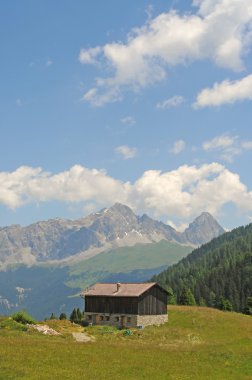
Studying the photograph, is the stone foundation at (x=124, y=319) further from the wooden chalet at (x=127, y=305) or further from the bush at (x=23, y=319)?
the bush at (x=23, y=319)

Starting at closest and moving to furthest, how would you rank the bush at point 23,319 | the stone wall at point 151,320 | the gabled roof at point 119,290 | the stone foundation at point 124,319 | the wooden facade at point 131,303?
the bush at point 23,319 → the stone foundation at point 124,319 → the stone wall at point 151,320 → the wooden facade at point 131,303 → the gabled roof at point 119,290

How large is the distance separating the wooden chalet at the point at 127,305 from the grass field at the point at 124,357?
10.9 metres

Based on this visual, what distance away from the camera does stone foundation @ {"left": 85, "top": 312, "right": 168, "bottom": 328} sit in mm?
74312

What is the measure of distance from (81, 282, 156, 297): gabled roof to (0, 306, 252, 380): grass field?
504 inches

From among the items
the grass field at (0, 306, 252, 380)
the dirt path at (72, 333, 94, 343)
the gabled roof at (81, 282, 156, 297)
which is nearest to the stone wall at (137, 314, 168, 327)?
the gabled roof at (81, 282, 156, 297)

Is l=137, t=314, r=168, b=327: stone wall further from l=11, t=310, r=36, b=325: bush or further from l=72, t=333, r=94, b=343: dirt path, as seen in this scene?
l=11, t=310, r=36, b=325: bush

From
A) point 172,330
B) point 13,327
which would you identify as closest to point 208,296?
point 172,330

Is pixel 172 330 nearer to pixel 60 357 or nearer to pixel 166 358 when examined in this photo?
pixel 166 358

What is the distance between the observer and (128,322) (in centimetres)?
7481

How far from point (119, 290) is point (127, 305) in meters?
4.43

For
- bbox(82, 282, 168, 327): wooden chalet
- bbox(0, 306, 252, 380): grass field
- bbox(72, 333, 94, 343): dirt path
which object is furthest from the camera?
bbox(82, 282, 168, 327): wooden chalet

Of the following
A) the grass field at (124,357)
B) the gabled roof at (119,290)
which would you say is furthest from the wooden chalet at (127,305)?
the grass field at (124,357)

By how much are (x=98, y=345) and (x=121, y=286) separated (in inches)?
1318

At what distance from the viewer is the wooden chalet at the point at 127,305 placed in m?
74.9
